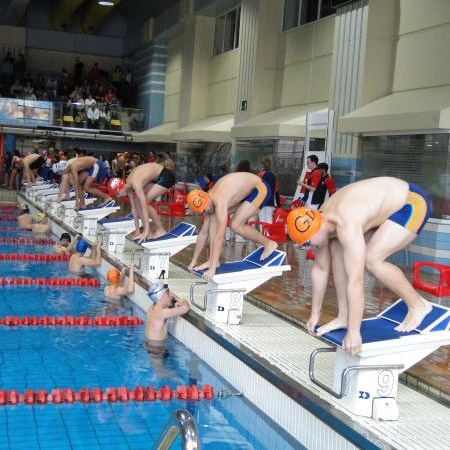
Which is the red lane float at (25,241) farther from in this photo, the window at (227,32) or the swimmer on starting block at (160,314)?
the window at (227,32)

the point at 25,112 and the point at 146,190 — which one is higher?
the point at 25,112

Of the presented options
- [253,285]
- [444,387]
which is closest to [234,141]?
[253,285]

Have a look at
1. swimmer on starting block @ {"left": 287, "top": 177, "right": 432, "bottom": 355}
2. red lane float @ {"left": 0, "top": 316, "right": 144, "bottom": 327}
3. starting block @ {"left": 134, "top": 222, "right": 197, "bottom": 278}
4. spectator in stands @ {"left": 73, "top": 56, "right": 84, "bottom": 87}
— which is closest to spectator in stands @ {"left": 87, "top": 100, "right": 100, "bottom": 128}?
spectator in stands @ {"left": 73, "top": 56, "right": 84, "bottom": 87}

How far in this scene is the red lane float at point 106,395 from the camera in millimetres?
4707

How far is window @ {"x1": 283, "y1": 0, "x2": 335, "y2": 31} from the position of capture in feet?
47.6

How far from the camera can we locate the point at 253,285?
6.27 meters

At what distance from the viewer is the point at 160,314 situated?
6.25 m

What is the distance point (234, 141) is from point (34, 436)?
12656 mm

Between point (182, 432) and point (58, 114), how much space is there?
2220cm

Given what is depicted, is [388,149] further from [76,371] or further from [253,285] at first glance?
[76,371]

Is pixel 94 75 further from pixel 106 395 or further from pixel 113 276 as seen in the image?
pixel 106 395

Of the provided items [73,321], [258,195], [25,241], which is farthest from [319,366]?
[25,241]

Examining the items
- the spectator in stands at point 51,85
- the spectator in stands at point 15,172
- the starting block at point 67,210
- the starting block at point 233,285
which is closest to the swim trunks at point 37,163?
the spectator in stands at point 15,172

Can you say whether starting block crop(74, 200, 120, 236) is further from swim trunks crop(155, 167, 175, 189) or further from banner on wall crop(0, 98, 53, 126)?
banner on wall crop(0, 98, 53, 126)
